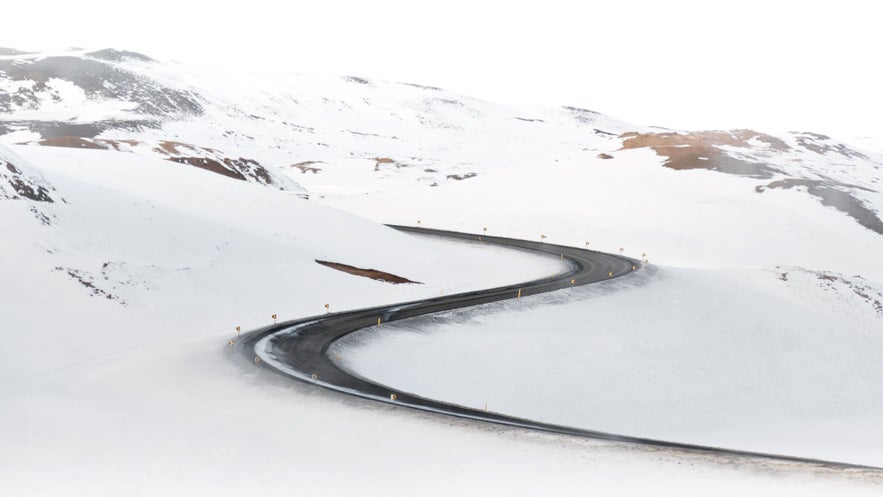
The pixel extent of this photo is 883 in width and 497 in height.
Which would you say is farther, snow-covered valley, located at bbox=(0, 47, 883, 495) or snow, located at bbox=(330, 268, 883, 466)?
snow, located at bbox=(330, 268, 883, 466)

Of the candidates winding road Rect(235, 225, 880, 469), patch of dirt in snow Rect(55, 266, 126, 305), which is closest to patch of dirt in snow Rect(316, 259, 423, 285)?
winding road Rect(235, 225, 880, 469)

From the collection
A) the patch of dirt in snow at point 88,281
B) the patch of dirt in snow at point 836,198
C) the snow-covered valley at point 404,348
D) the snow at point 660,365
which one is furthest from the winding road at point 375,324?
the patch of dirt in snow at point 836,198

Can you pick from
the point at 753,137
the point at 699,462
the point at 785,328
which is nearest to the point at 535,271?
the point at 785,328

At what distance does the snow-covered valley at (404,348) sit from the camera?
17.3m

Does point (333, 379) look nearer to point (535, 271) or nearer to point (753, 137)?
point (535, 271)

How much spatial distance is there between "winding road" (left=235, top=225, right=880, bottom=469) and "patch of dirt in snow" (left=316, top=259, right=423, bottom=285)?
5.28 meters

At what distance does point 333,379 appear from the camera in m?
26.8

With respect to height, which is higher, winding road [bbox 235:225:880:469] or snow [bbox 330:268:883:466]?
winding road [bbox 235:225:880:469]

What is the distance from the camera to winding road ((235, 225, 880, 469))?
21516 millimetres

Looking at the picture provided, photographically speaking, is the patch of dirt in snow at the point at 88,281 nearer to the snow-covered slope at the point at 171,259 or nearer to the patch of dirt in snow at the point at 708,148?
the snow-covered slope at the point at 171,259

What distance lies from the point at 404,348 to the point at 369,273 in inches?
604

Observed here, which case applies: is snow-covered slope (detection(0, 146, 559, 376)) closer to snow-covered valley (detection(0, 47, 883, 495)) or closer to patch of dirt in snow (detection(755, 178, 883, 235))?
snow-covered valley (detection(0, 47, 883, 495))

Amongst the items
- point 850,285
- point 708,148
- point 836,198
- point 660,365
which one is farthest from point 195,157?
point 836,198

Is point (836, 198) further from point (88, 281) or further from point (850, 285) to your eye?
point (88, 281)
